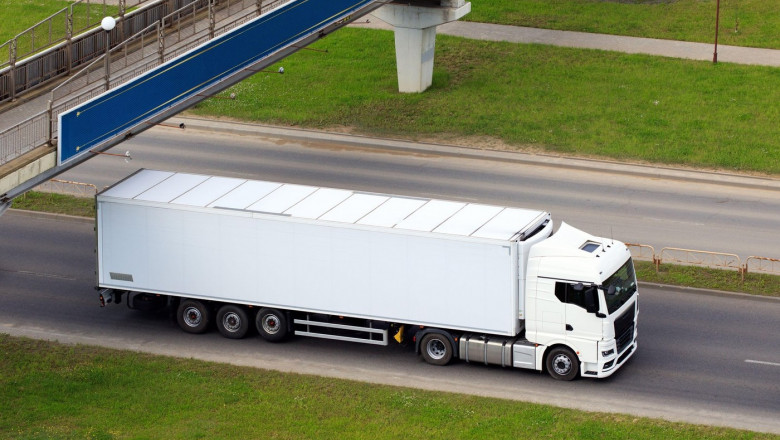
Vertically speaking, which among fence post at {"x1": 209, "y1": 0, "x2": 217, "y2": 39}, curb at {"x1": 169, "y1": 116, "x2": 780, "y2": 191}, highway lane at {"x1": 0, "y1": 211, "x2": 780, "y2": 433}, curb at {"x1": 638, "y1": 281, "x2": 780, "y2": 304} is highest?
fence post at {"x1": 209, "y1": 0, "x2": 217, "y2": 39}

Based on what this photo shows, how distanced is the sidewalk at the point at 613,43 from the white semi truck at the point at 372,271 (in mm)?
27085

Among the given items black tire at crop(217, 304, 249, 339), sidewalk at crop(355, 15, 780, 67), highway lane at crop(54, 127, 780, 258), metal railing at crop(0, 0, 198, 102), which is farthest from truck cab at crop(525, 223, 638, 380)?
sidewalk at crop(355, 15, 780, 67)

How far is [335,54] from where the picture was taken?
5888cm

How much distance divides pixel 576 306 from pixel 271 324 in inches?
→ 307

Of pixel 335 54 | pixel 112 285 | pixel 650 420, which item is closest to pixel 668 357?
pixel 650 420

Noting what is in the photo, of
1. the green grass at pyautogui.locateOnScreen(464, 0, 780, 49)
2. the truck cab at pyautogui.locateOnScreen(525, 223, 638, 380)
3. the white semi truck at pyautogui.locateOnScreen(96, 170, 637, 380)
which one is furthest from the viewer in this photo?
the green grass at pyautogui.locateOnScreen(464, 0, 780, 49)

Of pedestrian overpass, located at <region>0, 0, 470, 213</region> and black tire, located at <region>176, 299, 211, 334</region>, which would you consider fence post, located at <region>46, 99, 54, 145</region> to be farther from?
black tire, located at <region>176, 299, 211, 334</region>

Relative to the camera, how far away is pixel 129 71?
35.2 meters

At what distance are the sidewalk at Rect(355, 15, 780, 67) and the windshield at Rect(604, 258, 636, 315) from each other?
2727 cm

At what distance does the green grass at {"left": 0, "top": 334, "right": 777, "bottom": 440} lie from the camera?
28109 millimetres

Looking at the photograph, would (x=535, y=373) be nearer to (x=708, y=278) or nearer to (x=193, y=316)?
(x=708, y=278)

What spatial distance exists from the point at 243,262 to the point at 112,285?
3.75 m

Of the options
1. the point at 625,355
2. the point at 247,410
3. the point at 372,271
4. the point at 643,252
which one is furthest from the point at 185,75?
the point at 643,252

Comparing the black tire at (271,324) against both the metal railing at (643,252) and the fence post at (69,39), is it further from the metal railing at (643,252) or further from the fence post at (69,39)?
the metal railing at (643,252)
